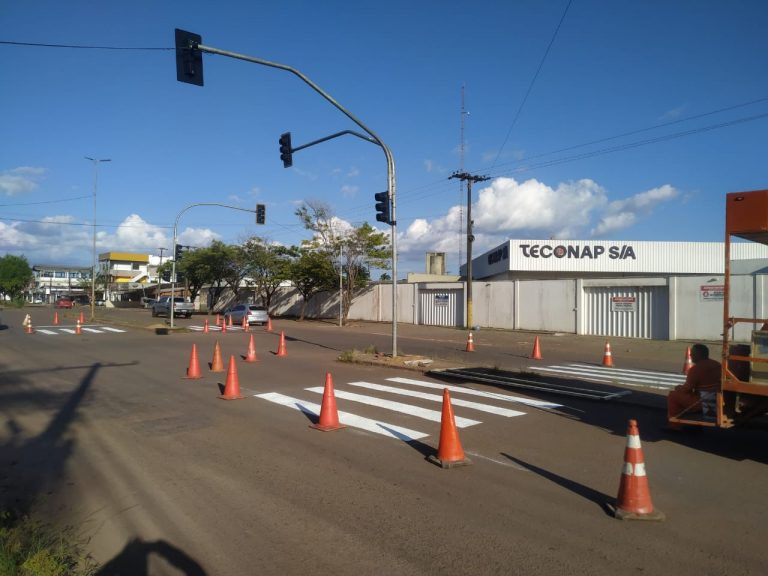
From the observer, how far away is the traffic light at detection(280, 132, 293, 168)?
16844mm

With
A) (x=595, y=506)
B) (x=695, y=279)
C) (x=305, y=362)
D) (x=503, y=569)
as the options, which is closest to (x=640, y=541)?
(x=595, y=506)

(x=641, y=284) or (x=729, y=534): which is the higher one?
(x=641, y=284)

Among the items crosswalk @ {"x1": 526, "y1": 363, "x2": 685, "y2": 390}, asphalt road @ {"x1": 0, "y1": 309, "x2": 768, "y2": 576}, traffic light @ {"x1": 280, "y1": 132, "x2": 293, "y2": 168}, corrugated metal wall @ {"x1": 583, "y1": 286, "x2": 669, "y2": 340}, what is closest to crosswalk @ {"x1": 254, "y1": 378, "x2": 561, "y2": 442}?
asphalt road @ {"x1": 0, "y1": 309, "x2": 768, "y2": 576}

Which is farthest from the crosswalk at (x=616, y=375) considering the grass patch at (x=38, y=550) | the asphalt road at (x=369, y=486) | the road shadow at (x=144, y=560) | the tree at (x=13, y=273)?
the tree at (x=13, y=273)

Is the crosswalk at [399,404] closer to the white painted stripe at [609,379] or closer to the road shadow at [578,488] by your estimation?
the road shadow at [578,488]

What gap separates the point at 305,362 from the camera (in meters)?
17.2

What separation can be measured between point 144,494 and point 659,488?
16.6 ft

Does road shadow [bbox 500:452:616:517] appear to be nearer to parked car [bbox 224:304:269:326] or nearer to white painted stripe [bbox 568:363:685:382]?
white painted stripe [bbox 568:363:685:382]

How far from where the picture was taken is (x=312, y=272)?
132 ft

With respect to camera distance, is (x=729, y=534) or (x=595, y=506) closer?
(x=729, y=534)

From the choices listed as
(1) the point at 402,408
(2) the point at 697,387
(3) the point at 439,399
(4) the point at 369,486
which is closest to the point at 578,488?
(4) the point at 369,486

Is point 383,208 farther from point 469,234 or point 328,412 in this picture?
point 469,234

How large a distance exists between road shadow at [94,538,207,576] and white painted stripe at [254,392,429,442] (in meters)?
3.83

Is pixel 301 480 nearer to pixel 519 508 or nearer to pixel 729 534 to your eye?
pixel 519 508
